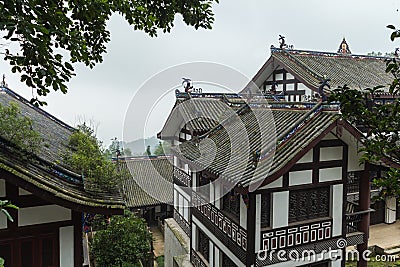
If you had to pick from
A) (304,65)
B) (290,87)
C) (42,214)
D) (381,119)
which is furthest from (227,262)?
(304,65)

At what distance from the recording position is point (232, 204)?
32.8 ft

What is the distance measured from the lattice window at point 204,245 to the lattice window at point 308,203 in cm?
391

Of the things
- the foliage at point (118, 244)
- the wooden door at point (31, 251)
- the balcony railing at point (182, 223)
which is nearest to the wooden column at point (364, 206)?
the balcony railing at point (182, 223)

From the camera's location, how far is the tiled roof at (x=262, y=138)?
27.1 feet

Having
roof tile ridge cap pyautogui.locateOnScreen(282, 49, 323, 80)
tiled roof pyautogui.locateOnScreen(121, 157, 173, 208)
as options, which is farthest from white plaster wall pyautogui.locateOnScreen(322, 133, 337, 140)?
tiled roof pyautogui.locateOnScreen(121, 157, 173, 208)

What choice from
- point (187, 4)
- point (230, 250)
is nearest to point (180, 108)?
point (230, 250)

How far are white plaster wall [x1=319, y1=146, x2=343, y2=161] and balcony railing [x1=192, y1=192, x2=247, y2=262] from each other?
3248 millimetres

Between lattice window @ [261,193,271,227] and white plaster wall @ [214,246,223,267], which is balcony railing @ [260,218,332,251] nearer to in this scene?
lattice window @ [261,193,271,227]

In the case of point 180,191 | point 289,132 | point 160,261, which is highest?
point 289,132

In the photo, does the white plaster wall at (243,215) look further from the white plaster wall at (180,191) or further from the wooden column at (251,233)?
the white plaster wall at (180,191)

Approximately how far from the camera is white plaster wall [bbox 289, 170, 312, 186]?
29.1 feet

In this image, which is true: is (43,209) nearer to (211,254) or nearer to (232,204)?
(232,204)

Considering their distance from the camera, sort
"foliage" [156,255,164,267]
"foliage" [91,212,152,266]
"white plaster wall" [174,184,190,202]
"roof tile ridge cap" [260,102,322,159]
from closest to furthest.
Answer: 1. "roof tile ridge cap" [260,102,322,159]
2. "foliage" [91,212,152,266]
3. "white plaster wall" [174,184,190,202]
4. "foliage" [156,255,164,267]

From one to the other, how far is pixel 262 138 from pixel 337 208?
3.12 meters
